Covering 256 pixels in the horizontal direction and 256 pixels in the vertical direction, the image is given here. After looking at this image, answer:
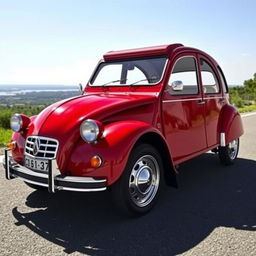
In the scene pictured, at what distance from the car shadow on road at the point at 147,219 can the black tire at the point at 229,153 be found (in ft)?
3.11

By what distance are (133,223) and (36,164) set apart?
1224 millimetres

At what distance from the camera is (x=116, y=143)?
3.52m

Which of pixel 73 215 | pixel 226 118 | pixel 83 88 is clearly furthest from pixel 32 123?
pixel 226 118

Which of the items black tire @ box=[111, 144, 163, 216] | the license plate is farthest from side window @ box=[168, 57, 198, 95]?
the license plate

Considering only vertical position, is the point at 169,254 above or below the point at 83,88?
below

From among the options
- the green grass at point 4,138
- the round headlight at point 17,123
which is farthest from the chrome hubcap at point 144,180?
the green grass at point 4,138

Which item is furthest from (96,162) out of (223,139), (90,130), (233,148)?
(233,148)

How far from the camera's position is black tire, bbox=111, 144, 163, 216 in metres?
3.62

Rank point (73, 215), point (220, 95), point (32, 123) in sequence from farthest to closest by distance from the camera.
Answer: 1. point (220, 95)
2. point (32, 123)
3. point (73, 215)

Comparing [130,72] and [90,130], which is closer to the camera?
[90,130]

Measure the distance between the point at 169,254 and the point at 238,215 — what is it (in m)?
1.26

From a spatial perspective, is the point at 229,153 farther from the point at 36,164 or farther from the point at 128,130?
the point at 36,164

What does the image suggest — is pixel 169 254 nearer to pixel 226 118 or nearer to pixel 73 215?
pixel 73 215

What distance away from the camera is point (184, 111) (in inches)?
189
